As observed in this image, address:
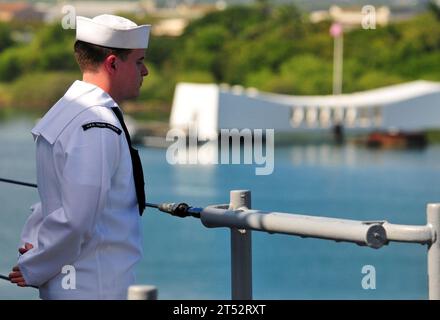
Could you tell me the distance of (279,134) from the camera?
174 feet

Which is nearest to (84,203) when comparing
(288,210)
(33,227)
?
(33,227)

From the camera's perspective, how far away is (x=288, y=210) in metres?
28.7

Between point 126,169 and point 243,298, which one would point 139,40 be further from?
point 243,298

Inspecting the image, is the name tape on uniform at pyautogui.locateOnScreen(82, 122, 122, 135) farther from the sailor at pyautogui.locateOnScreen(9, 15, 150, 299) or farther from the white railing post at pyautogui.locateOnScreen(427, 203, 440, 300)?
the white railing post at pyautogui.locateOnScreen(427, 203, 440, 300)

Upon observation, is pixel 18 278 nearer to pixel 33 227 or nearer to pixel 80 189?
pixel 33 227

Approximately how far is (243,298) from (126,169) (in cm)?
29

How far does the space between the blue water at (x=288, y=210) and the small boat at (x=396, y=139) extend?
0.41m

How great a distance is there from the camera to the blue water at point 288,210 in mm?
20797

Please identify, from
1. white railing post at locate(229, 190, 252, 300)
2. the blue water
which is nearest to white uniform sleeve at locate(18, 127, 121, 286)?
white railing post at locate(229, 190, 252, 300)

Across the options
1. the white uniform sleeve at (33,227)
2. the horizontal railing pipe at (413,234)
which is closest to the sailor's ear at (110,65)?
the white uniform sleeve at (33,227)

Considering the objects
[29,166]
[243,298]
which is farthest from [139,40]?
[29,166]

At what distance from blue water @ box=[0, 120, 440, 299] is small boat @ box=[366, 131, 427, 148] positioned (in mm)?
407

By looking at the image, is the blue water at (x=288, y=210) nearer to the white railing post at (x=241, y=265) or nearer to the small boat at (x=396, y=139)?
the small boat at (x=396, y=139)

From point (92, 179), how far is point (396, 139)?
1817 inches
